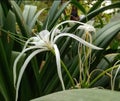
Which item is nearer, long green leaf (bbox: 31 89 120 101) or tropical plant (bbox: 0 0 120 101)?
long green leaf (bbox: 31 89 120 101)

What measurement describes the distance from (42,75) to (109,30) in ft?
0.71

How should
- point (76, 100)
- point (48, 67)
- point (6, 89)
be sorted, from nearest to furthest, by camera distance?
point (76, 100)
point (6, 89)
point (48, 67)

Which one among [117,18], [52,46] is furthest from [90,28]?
[117,18]

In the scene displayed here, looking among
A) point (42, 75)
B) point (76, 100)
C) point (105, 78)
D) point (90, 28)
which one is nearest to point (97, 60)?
point (105, 78)

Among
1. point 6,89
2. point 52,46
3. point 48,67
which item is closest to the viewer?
point 52,46

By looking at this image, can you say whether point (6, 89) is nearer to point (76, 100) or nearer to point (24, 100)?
point (24, 100)

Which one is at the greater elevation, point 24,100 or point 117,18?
point 117,18

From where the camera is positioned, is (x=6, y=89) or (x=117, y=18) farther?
(x=117, y=18)

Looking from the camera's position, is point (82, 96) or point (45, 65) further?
point (45, 65)

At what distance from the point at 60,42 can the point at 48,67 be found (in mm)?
86

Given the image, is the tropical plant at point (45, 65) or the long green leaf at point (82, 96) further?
the tropical plant at point (45, 65)

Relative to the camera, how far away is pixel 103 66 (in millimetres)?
946

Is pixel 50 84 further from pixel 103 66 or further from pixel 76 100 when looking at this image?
pixel 76 100

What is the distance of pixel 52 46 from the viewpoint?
58cm
